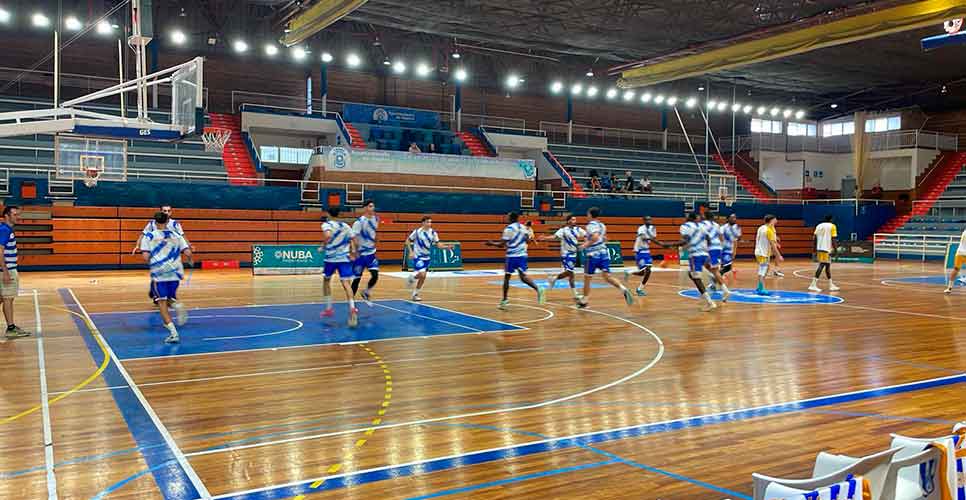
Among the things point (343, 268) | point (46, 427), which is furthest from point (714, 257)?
point (46, 427)

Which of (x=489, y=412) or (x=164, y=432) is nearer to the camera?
(x=164, y=432)

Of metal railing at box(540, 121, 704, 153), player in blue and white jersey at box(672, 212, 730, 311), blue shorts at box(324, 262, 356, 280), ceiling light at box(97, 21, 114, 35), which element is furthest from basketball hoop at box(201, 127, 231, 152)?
metal railing at box(540, 121, 704, 153)

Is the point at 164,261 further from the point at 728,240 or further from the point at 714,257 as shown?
the point at 728,240

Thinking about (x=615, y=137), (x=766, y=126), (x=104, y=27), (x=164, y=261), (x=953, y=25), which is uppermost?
(x=104, y=27)

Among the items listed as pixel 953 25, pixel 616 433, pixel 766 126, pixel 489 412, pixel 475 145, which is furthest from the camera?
pixel 766 126

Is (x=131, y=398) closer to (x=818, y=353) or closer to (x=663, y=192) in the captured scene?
(x=818, y=353)

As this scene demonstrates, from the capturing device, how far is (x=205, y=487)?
447 centimetres

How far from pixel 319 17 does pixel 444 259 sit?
8964 mm

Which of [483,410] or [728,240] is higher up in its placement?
[728,240]

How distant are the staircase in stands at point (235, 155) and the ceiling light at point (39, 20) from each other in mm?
6602

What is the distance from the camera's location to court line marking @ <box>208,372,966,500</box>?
15.6 feet

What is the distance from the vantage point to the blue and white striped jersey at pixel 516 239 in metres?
13.7

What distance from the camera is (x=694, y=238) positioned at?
14.4m

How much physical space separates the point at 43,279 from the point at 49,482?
1778cm
